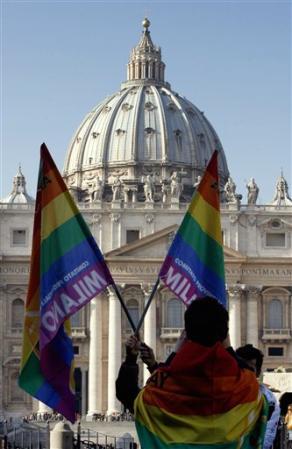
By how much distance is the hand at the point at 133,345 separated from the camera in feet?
23.5

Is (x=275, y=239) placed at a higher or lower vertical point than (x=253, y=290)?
higher

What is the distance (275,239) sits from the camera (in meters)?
63.2

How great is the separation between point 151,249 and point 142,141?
92.1ft

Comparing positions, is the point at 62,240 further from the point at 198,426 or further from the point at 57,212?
the point at 198,426

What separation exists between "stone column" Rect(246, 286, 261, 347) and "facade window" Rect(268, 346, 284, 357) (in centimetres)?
79

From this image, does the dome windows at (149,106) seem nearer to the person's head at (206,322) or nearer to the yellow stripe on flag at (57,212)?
the yellow stripe on flag at (57,212)

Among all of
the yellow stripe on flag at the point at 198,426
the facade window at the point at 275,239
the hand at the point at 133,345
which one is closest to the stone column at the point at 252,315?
the facade window at the point at 275,239

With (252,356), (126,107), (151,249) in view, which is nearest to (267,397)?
(252,356)

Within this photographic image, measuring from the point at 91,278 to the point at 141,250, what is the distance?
52288 millimetres

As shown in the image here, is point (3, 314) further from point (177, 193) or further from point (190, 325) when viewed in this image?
point (190, 325)

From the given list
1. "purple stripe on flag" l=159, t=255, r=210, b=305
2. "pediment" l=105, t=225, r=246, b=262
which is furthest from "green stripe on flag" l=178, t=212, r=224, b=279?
"pediment" l=105, t=225, r=246, b=262

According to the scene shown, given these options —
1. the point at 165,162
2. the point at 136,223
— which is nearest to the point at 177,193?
the point at 136,223

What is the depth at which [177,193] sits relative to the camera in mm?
64688

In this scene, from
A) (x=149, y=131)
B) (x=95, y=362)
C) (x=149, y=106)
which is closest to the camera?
(x=95, y=362)
